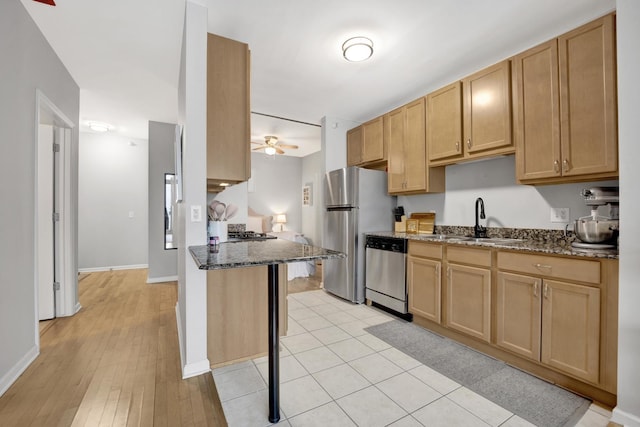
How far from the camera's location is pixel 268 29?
2207 millimetres

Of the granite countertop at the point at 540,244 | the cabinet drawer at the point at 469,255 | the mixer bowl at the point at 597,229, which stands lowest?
the cabinet drawer at the point at 469,255

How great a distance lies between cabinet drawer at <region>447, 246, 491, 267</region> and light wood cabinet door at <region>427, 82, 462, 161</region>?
0.94m

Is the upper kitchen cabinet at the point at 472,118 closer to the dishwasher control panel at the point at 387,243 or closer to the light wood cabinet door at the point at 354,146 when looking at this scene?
the dishwasher control panel at the point at 387,243

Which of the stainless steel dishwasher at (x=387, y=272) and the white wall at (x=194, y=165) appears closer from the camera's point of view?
the white wall at (x=194, y=165)

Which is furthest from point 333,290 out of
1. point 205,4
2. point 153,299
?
point 205,4

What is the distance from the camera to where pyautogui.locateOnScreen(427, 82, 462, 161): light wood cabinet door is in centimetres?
270

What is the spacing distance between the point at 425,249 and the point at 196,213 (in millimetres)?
2096

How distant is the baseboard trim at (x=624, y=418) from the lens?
146 centimetres

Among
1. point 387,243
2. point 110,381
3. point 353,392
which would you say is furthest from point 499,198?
point 110,381

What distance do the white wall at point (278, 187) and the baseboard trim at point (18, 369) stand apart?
505 cm

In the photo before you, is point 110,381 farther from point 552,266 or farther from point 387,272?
point 552,266

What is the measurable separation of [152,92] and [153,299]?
8.69 ft

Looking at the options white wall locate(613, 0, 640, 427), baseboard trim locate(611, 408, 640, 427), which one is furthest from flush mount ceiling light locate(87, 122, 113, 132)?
baseboard trim locate(611, 408, 640, 427)

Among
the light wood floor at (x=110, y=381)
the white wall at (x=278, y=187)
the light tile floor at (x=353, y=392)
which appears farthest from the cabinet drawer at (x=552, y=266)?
the white wall at (x=278, y=187)
